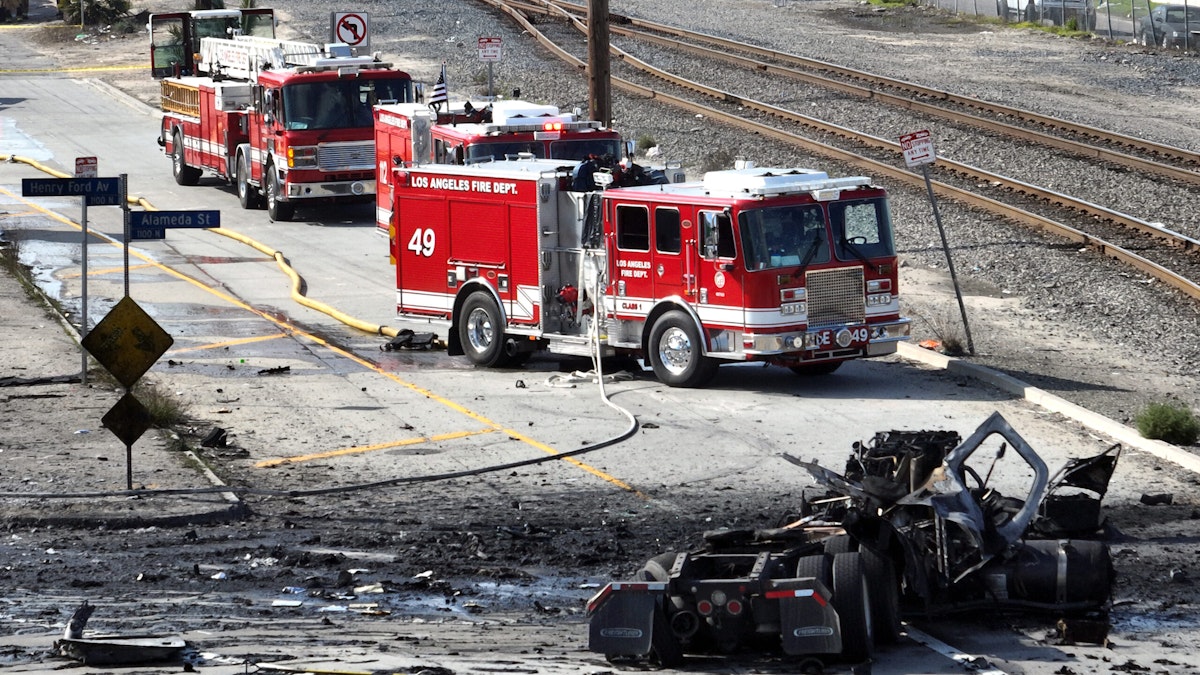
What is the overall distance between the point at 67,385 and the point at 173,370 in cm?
155

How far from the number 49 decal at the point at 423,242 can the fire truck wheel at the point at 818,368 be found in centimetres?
476

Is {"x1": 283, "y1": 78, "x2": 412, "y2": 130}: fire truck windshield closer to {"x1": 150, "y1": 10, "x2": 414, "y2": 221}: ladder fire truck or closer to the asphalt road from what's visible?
{"x1": 150, "y1": 10, "x2": 414, "y2": 221}: ladder fire truck

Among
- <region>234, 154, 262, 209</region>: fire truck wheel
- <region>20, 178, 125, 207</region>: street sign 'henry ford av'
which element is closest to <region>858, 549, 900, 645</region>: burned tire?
<region>20, 178, 125, 207</region>: street sign 'henry ford av'

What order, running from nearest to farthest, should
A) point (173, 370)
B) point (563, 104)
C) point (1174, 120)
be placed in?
point (173, 370), point (1174, 120), point (563, 104)

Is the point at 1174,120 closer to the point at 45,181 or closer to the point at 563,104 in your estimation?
the point at 563,104

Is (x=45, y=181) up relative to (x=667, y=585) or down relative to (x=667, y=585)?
up

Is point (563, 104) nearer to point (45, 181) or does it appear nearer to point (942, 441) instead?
point (45, 181)

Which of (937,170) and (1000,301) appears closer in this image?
(1000,301)

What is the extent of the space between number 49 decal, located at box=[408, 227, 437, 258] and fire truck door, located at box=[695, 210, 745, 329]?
4.22m

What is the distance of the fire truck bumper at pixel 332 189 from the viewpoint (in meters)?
31.5

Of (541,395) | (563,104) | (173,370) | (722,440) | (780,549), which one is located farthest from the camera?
(563,104)

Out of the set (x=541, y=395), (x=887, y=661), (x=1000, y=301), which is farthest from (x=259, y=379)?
(x=887, y=661)

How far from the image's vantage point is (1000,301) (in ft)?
75.7

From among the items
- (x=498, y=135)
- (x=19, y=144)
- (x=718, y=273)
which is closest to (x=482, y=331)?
(x=718, y=273)
